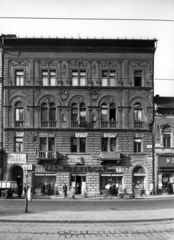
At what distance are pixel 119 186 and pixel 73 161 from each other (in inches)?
210

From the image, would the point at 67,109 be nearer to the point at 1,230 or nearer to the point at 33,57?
the point at 33,57

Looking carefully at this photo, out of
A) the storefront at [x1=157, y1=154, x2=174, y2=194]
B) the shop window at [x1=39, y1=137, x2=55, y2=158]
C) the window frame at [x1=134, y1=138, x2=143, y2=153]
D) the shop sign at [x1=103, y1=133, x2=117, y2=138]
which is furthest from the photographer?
the window frame at [x1=134, y1=138, x2=143, y2=153]

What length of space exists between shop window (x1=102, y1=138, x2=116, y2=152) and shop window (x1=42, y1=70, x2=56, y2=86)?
795cm

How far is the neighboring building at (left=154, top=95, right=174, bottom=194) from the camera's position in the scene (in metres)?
40.7

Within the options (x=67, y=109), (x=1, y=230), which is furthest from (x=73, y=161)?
(x=1, y=230)

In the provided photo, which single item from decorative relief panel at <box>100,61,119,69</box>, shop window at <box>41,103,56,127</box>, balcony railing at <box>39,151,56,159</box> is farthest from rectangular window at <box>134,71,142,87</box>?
balcony railing at <box>39,151,56,159</box>

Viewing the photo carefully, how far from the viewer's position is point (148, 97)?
41781 millimetres

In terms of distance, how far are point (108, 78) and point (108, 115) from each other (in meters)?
3.87

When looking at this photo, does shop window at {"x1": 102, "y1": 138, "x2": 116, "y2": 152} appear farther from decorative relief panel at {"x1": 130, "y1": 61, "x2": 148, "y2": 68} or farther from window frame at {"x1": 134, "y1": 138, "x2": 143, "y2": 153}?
decorative relief panel at {"x1": 130, "y1": 61, "x2": 148, "y2": 68}

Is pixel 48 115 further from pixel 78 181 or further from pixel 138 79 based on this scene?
pixel 138 79

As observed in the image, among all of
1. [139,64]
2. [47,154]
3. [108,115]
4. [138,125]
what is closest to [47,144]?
[47,154]

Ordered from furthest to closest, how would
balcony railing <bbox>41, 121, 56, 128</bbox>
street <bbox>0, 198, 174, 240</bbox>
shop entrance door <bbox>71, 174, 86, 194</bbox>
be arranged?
balcony railing <bbox>41, 121, 56, 128</bbox>
shop entrance door <bbox>71, 174, 86, 194</bbox>
street <bbox>0, 198, 174, 240</bbox>

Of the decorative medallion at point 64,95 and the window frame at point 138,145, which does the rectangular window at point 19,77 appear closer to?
the decorative medallion at point 64,95

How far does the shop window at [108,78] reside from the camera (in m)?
41.8
